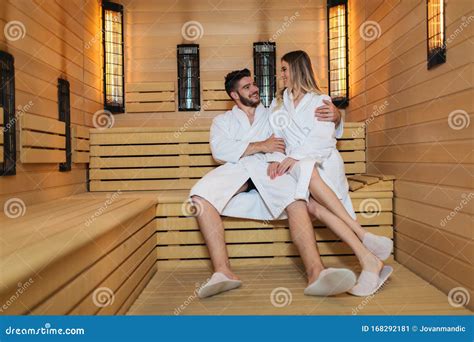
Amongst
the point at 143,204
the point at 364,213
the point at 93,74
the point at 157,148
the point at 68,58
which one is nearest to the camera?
the point at 143,204

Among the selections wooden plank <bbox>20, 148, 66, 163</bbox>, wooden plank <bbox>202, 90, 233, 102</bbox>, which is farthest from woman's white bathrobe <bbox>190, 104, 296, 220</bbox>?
wooden plank <bbox>202, 90, 233, 102</bbox>

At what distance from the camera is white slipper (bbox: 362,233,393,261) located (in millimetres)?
2014

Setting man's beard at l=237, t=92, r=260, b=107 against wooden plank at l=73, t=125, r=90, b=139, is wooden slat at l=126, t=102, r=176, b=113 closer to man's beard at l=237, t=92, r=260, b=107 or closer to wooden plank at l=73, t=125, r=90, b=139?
wooden plank at l=73, t=125, r=90, b=139

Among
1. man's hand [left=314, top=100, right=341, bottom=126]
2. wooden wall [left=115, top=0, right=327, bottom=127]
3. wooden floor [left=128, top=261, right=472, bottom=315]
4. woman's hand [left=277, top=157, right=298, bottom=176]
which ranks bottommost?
wooden floor [left=128, top=261, right=472, bottom=315]

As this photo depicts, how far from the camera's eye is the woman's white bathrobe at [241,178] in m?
2.30

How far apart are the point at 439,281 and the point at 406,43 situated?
1226 millimetres

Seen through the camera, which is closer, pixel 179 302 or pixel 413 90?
pixel 179 302

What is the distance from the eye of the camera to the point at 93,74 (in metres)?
3.29

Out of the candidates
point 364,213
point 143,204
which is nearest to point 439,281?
point 364,213

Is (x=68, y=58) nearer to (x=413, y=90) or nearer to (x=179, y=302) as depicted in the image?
(x=179, y=302)

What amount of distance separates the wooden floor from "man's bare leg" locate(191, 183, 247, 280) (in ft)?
0.42

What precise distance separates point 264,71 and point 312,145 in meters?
1.57

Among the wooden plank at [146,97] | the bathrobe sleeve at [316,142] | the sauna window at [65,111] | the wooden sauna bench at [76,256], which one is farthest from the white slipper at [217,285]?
the wooden plank at [146,97]

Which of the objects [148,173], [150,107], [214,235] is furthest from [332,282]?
[150,107]
